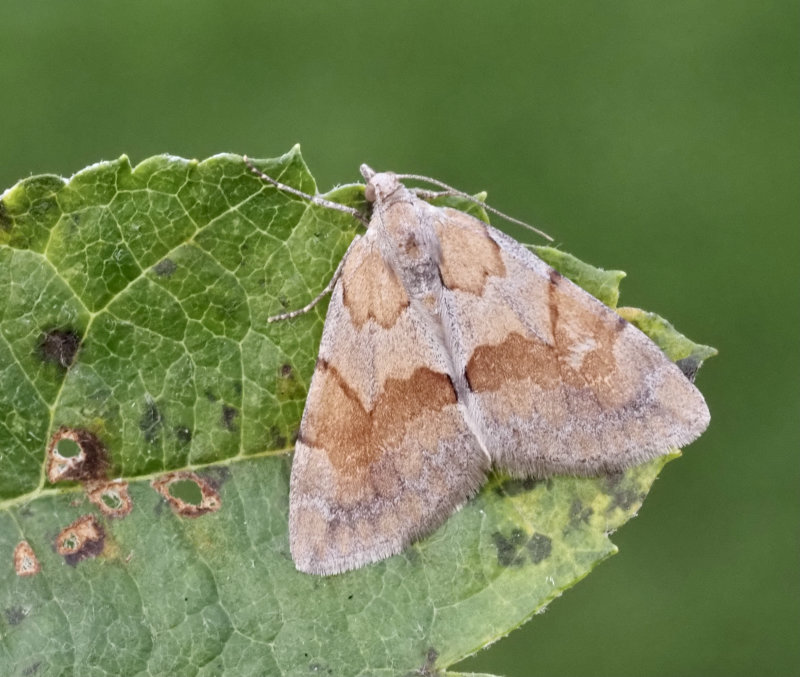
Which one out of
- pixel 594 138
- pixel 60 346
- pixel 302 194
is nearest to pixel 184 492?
pixel 60 346

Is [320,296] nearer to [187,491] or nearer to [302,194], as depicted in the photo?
[302,194]

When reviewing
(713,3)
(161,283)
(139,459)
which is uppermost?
(713,3)

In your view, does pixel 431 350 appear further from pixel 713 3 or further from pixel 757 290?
pixel 713 3

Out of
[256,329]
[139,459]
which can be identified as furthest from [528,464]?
[139,459]

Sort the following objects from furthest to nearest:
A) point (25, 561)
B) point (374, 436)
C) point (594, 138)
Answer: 1. point (594, 138)
2. point (374, 436)
3. point (25, 561)

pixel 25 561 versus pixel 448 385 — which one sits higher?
pixel 448 385

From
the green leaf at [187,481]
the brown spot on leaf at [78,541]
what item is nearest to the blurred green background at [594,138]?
the green leaf at [187,481]

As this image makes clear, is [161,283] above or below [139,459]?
above
